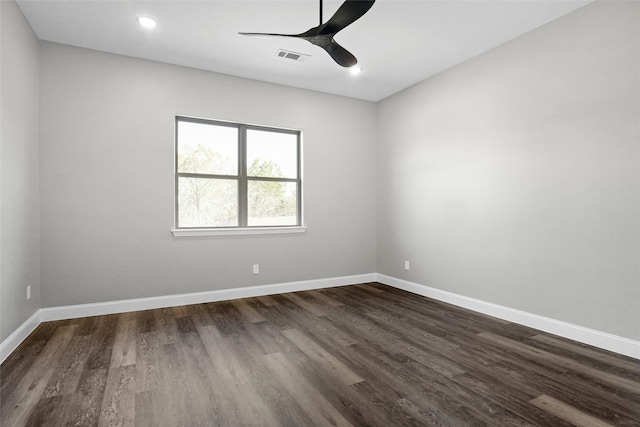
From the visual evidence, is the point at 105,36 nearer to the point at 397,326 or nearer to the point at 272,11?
the point at 272,11

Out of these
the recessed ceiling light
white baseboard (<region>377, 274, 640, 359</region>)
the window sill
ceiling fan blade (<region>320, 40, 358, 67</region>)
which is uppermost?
the recessed ceiling light

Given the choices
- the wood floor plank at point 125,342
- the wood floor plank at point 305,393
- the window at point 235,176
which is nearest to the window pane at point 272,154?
the window at point 235,176

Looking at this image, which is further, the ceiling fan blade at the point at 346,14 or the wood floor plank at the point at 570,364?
the wood floor plank at the point at 570,364

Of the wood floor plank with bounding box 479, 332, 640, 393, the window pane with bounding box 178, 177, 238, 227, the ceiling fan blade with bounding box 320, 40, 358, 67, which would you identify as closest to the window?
the window pane with bounding box 178, 177, 238, 227

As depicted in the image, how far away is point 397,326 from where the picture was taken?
320 cm

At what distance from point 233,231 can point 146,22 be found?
234 centimetres

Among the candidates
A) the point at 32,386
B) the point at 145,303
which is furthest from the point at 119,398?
the point at 145,303

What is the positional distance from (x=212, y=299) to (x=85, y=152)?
2117 mm

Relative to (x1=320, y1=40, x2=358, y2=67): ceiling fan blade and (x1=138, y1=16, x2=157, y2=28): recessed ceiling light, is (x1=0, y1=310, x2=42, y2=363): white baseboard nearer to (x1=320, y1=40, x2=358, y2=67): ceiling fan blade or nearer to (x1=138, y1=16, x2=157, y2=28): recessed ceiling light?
(x1=138, y1=16, x2=157, y2=28): recessed ceiling light

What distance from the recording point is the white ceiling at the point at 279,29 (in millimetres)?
2805

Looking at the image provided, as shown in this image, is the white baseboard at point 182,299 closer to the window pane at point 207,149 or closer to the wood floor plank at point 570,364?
the window pane at point 207,149

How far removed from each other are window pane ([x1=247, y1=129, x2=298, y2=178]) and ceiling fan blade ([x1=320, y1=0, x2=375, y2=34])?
2.38m

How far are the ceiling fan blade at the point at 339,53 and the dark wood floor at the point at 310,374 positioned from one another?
2.32m

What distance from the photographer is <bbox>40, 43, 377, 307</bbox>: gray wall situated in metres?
3.37
